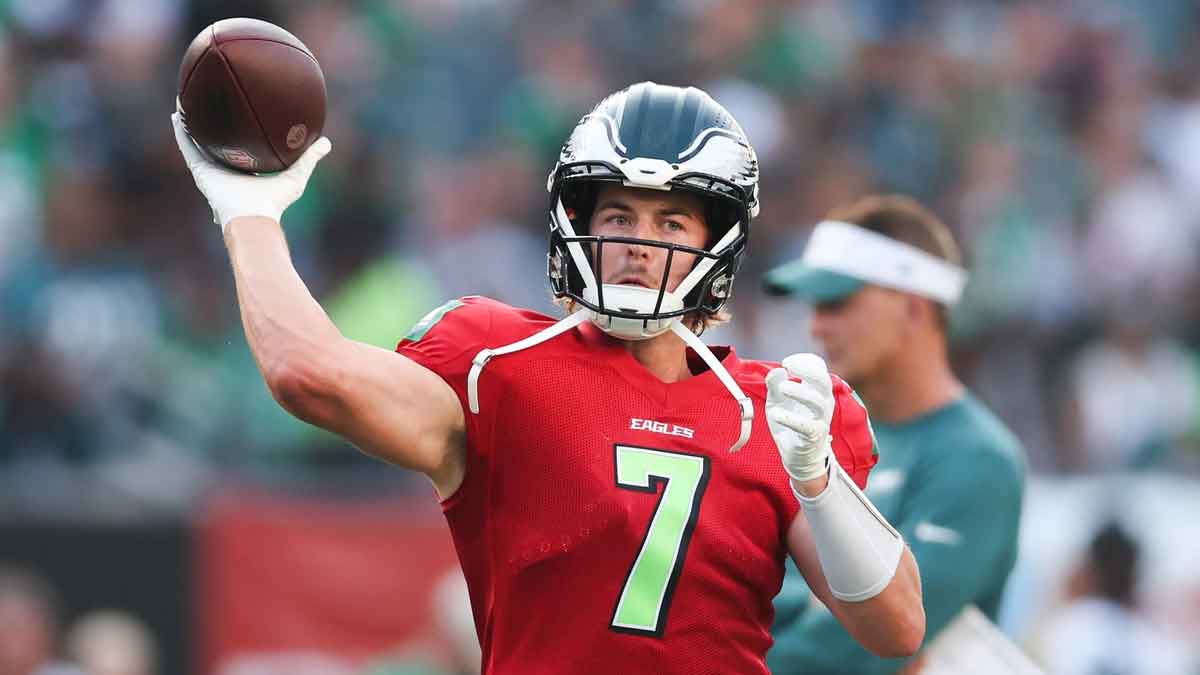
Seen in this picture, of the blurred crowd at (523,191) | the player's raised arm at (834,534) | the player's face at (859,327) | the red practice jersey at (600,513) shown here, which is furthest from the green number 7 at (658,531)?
the blurred crowd at (523,191)

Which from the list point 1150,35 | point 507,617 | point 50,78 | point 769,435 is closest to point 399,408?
point 507,617

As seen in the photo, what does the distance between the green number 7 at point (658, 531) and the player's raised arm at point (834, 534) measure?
19cm

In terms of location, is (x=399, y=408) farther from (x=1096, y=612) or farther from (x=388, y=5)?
(x=388, y=5)

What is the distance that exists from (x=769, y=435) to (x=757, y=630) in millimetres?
348

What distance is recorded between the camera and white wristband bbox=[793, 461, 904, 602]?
3.10m

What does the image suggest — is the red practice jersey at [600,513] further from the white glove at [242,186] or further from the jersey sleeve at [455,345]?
the white glove at [242,186]

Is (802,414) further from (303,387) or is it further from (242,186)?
(242,186)

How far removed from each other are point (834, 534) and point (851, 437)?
32cm

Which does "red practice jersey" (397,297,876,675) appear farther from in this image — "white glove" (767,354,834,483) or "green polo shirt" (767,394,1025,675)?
"green polo shirt" (767,394,1025,675)

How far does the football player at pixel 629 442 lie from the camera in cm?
308

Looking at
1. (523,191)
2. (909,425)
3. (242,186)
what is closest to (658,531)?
(242,186)

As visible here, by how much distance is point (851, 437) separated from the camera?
133 inches

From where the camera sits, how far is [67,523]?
7070mm

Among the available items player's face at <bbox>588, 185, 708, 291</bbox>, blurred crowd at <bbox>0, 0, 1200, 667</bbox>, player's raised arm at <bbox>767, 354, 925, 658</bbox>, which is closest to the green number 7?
player's raised arm at <bbox>767, 354, 925, 658</bbox>
